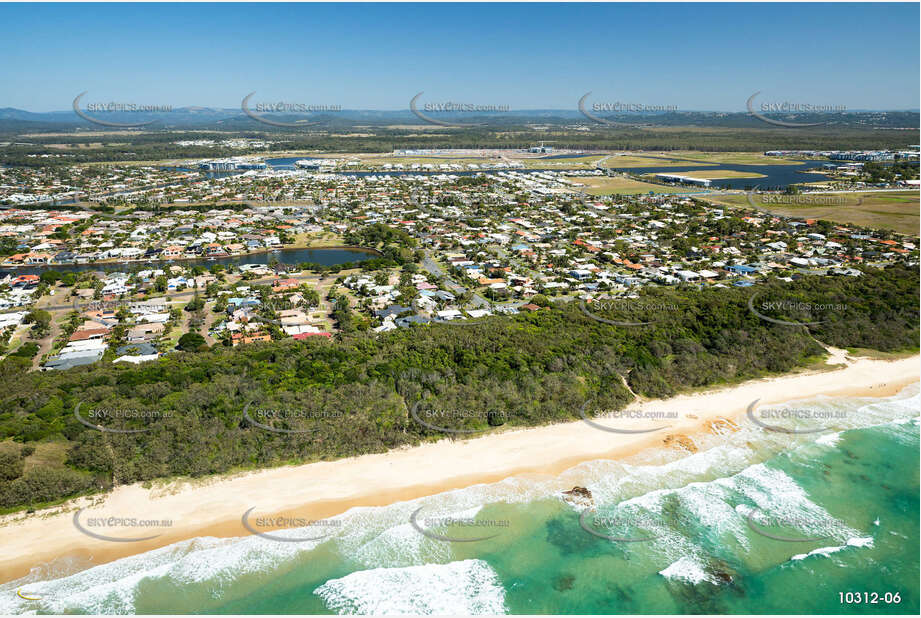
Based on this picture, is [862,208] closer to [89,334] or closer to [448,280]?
[448,280]

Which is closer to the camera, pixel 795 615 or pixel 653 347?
pixel 795 615

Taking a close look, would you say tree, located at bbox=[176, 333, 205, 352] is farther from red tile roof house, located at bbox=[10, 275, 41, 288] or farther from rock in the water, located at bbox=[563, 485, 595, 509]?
red tile roof house, located at bbox=[10, 275, 41, 288]

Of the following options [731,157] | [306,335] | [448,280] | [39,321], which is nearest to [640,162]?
[731,157]

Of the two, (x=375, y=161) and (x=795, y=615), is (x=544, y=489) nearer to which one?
(x=795, y=615)

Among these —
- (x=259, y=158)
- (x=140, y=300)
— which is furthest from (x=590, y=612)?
(x=259, y=158)

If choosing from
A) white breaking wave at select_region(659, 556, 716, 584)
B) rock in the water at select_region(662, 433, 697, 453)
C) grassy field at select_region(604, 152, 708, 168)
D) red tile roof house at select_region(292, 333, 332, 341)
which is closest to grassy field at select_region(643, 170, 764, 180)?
grassy field at select_region(604, 152, 708, 168)

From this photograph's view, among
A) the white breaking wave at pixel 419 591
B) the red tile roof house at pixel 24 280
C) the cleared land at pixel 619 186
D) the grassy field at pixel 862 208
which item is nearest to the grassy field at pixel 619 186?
the cleared land at pixel 619 186

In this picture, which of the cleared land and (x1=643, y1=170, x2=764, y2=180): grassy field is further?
(x1=643, y1=170, x2=764, y2=180): grassy field
